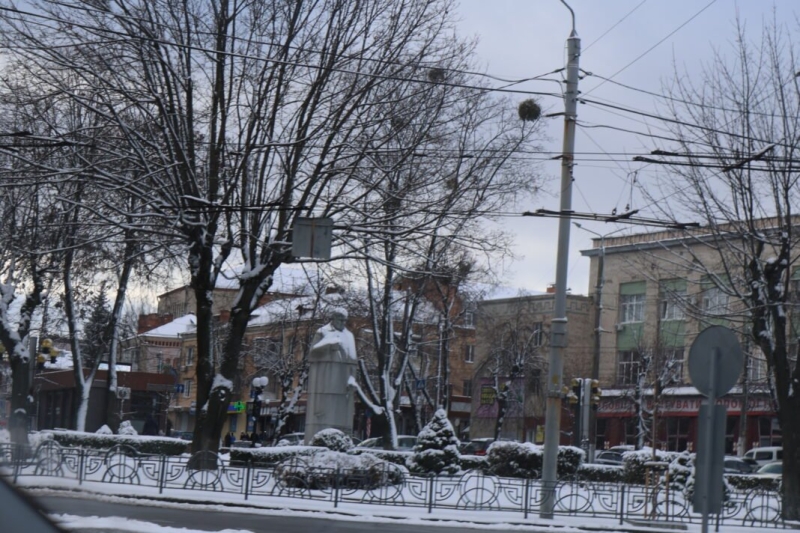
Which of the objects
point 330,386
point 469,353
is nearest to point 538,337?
point 469,353

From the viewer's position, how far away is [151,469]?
19.5 metres

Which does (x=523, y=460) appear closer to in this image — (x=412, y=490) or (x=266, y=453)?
(x=266, y=453)

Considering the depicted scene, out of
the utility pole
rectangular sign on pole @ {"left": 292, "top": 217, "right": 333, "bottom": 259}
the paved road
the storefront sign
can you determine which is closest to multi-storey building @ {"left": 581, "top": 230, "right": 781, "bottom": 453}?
the storefront sign

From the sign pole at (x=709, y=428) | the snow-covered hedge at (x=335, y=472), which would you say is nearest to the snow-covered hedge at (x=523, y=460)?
the snow-covered hedge at (x=335, y=472)

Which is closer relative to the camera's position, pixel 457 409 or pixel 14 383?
pixel 14 383

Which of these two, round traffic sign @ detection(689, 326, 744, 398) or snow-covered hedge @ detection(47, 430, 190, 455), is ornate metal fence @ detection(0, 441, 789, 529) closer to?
snow-covered hedge @ detection(47, 430, 190, 455)

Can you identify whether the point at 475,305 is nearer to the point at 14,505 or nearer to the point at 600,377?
the point at 600,377

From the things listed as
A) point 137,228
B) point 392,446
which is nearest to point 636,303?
point 392,446

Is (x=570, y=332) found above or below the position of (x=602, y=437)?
above

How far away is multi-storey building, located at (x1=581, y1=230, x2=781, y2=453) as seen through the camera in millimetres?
48344

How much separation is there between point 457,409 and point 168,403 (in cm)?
2328

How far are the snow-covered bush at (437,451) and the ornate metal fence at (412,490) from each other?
590 cm

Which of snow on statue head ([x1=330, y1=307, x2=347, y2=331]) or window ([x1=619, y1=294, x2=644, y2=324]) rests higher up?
window ([x1=619, y1=294, x2=644, y2=324])

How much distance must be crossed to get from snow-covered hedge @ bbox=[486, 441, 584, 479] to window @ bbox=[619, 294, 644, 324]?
30287 mm
